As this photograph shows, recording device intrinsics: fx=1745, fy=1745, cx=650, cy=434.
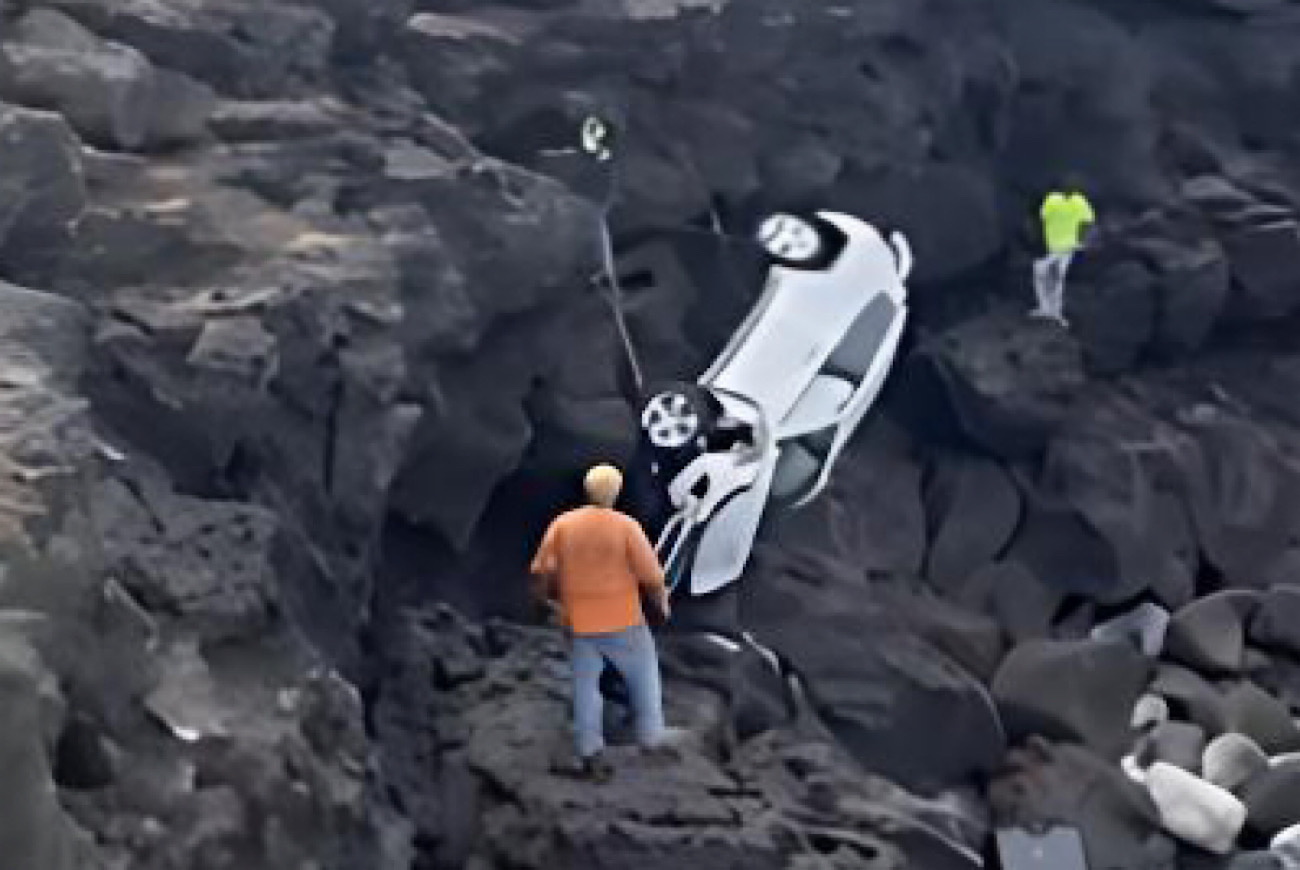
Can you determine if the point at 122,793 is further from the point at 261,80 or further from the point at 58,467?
the point at 261,80

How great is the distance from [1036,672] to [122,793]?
8.54m

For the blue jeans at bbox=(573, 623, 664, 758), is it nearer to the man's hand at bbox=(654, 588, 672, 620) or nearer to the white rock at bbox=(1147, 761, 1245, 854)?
the man's hand at bbox=(654, 588, 672, 620)

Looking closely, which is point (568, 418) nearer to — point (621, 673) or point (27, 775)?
point (621, 673)

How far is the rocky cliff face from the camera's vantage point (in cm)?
661

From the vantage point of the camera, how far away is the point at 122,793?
18.6 feet

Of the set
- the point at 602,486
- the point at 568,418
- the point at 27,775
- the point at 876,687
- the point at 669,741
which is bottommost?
the point at 876,687

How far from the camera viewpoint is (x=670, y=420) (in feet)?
37.1

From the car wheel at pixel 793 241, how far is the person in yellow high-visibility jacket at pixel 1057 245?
3.57m

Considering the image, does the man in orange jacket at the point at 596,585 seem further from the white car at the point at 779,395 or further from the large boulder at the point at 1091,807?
the large boulder at the point at 1091,807

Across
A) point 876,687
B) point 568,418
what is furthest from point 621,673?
point 876,687

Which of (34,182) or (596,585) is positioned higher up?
(34,182)

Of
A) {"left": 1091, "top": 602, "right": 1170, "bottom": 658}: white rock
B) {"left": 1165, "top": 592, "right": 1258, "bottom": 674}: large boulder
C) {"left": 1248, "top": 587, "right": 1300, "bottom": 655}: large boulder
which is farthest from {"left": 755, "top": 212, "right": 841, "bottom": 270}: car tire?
{"left": 1248, "top": 587, "right": 1300, "bottom": 655}: large boulder

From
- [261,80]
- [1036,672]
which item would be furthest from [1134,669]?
[261,80]

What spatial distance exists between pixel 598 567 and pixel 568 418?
379cm
